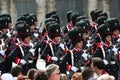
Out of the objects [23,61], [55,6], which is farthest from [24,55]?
[55,6]

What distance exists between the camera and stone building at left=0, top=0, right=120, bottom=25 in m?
36.0

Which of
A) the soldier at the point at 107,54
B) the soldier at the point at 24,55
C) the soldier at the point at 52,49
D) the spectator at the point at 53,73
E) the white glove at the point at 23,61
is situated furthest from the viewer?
the soldier at the point at 52,49

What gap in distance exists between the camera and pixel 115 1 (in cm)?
3681

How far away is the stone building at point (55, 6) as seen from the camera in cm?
3597

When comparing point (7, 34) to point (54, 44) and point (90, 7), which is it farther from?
point (90, 7)

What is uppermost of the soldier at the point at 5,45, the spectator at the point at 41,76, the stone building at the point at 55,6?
the spectator at the point at 41,76

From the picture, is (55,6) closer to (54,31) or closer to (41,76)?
(54,31)

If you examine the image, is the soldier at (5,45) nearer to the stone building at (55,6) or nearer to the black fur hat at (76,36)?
the black fur hat at (76,36)

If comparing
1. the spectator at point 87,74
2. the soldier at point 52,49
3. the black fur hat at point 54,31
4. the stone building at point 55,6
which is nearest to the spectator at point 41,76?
the spectator at point 87,74

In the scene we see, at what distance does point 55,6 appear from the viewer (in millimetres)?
36156

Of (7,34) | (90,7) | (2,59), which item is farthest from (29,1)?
(2,59)

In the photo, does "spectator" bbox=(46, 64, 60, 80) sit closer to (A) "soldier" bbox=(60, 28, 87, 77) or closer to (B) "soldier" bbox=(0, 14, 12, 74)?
(A) "soldier" bbox=(60, 28, 87, 77)

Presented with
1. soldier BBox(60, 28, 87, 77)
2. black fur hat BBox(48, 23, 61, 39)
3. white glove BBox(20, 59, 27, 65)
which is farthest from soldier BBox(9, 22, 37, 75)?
soldier BBox(60, 28, 87, 77)

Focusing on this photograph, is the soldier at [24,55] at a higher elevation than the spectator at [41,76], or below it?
below
